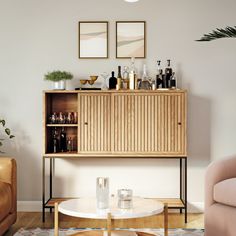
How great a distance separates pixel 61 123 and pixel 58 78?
0.46 metres

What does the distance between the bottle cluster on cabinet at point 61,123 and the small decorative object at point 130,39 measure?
699 mm

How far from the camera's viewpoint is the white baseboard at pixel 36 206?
5.16m

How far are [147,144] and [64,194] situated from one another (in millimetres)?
1115

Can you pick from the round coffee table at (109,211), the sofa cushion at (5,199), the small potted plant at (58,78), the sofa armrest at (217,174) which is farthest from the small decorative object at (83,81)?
the sofa armrest at (217,174)

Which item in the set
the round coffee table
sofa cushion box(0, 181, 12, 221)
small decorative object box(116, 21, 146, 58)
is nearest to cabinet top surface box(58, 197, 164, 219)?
the round coffee table

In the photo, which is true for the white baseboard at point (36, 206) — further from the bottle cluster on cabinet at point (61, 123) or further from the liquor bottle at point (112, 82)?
the liquor bottle at point (112, 82)

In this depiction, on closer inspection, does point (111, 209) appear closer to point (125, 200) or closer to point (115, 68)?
point (125, 200)

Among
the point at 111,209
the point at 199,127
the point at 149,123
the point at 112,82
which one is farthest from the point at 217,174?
the point at 112,82

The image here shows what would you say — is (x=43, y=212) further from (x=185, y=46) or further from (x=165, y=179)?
(x=185, y=46)

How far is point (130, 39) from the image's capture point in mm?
5137

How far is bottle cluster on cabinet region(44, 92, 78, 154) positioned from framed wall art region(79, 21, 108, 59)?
467 mm

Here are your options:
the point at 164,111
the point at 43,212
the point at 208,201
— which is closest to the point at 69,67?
the point at 164,111

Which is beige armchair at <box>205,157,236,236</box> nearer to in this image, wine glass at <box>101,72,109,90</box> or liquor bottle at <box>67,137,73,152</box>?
wine glass at <box>101,72,109,90</box>

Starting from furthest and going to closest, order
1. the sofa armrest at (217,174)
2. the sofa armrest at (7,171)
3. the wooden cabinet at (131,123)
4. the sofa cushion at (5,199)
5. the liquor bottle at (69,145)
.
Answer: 1. the liquor bottle at (69,145)
2. the wooden cabinet at (131,123)
3. the sofa armrest at (7,171)
4. the sofa cushion at (5,199)
5. the sofa armrest at (217,174)
